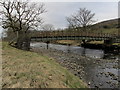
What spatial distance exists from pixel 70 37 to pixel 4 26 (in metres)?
17.7

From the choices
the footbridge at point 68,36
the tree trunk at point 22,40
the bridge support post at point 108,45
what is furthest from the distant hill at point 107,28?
the tree trunk at point 22,40

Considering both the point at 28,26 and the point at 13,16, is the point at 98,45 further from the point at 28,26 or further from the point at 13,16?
the point at 13,16

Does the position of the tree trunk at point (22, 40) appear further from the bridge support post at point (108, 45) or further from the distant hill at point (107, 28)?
the distant hill at point (107, 28)

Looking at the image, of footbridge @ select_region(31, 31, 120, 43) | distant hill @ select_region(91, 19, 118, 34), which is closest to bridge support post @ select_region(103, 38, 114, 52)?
footbridge @ select_region(31, 31, 120, 43)

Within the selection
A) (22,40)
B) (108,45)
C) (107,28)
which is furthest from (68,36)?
(107,28)

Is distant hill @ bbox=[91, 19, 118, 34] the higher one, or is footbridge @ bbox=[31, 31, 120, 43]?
distant hill @ bbox=[91, 19, 118, 34]

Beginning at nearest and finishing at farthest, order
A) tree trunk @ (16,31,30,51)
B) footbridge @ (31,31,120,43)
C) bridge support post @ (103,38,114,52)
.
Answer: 1. tree trunk @ (16,31,30,51)
2. footbridge @ (31,31,120,43)
3. bridge support post @ (103,38,114,52)

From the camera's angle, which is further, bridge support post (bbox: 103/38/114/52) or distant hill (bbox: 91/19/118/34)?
distant hill (bbox: 91/19/118/34)

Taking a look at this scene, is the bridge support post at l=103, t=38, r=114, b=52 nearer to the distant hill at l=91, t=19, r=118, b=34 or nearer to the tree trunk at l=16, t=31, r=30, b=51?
the tree trunk at l=16, t=31, r=30, b=51

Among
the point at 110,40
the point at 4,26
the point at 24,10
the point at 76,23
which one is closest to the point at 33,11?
the point at 24,10

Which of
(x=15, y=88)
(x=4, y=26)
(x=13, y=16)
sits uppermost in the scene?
(x=13, y=16)

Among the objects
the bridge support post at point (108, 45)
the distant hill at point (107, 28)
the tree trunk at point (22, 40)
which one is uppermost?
the distant hill at point (107, 28)

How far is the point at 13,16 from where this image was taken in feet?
81.3

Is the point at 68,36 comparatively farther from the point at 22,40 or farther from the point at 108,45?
the point at 22,40
